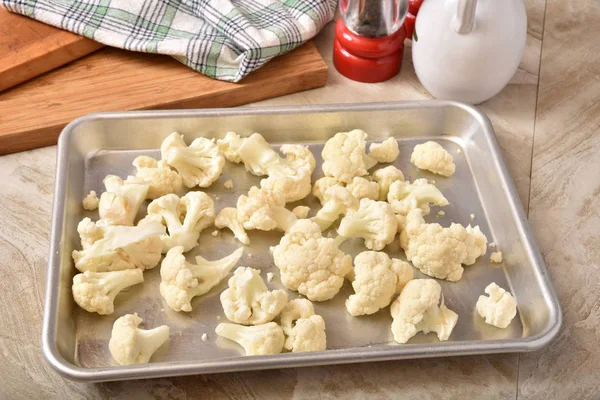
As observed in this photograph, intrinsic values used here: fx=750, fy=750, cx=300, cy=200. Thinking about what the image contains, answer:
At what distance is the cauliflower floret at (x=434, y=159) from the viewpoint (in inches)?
52.4

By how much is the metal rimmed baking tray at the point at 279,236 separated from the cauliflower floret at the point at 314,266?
0.09 feet

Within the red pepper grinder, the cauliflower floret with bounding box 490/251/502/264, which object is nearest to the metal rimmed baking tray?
the cauliflower floret with bounding box 490/251/502/264

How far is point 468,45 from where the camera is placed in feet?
4.48

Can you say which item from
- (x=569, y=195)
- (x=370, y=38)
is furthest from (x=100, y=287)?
(x=569, y=195)

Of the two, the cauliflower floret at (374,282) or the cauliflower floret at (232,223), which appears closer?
the cauliflower floret at (374,282)

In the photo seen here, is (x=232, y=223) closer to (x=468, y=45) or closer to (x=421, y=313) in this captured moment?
(x=421, y=313)

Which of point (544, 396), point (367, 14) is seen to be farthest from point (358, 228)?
point (367, 14)

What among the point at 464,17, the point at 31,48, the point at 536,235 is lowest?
the point at 536,235

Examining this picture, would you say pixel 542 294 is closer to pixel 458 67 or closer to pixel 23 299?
pixel 458 67

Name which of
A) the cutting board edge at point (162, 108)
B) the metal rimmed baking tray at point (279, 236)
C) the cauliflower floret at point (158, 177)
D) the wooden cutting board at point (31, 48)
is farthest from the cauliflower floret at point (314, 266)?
the wooden cutting board at point (31, 48)

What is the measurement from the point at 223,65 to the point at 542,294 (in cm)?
74

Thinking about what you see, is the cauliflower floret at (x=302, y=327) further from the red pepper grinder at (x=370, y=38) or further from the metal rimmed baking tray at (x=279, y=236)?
the red pepper grinder at (x=370, y=38)

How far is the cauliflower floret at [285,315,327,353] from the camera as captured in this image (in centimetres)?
105

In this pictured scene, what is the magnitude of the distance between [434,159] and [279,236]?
314 millimetres
